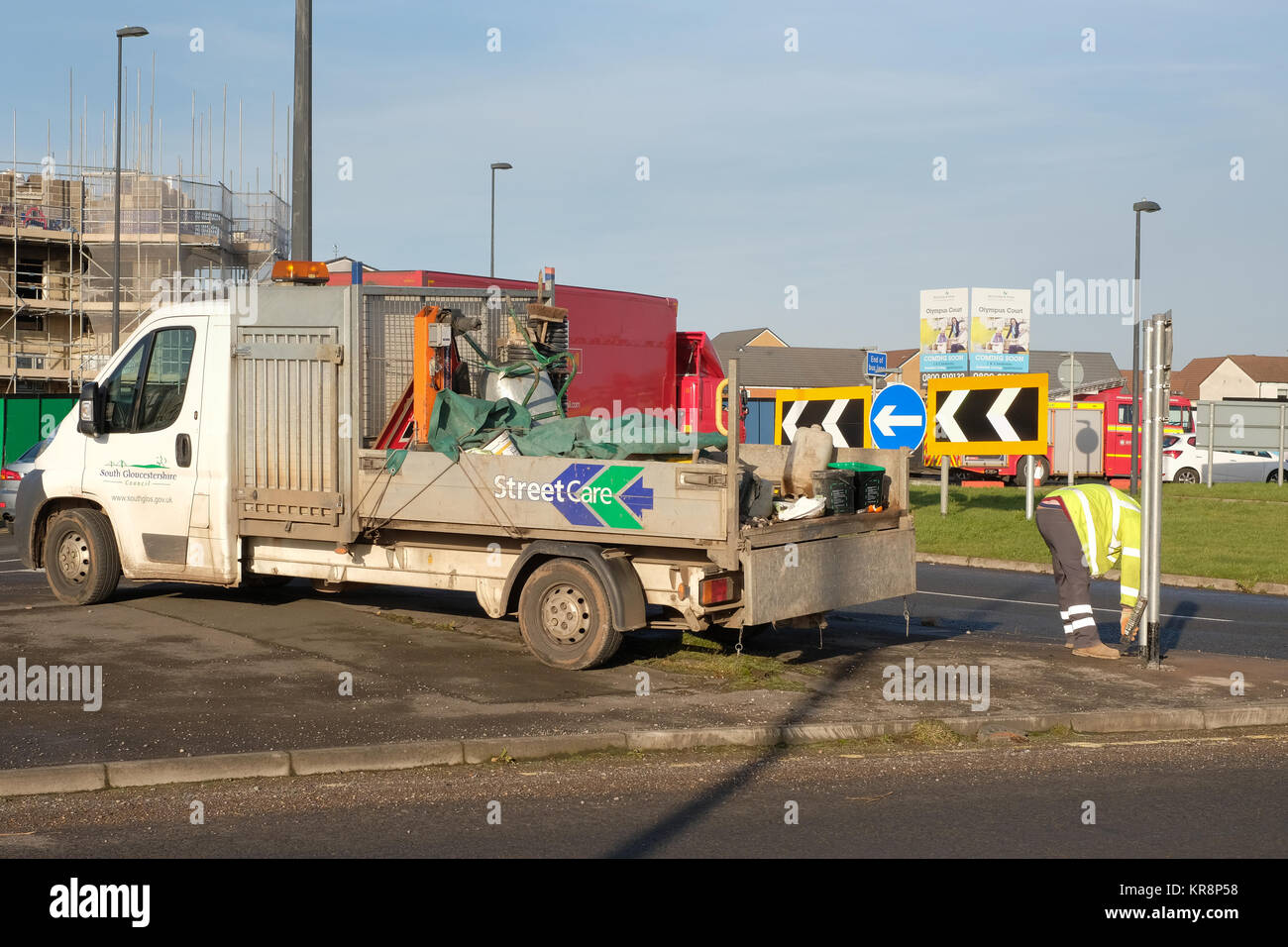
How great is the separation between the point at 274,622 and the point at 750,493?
4.50 metres

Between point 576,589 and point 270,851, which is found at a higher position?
point 576,589

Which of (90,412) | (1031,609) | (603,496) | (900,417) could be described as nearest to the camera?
(603,496)

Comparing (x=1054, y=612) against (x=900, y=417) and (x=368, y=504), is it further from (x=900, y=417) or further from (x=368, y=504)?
(x=368, y=504)

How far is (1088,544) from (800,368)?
254 ft

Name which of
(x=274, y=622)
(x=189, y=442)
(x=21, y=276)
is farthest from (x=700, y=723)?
(x=21, y=276)

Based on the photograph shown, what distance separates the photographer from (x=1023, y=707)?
821 cm

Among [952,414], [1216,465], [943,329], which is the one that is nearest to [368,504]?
[952,414]

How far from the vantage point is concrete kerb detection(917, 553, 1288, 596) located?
15469 millimetres

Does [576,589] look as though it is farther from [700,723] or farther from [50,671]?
[50,671]

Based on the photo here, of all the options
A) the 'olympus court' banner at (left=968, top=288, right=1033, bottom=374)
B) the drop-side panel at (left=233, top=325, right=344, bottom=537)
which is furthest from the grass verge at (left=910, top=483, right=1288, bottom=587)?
the 'olympus court' banner at (left=968, top=288, right=1033, bottom=374)

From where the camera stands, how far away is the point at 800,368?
8656cm

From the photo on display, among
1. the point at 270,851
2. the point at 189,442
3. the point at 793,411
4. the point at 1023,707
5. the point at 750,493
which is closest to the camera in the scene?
the point at 270,851

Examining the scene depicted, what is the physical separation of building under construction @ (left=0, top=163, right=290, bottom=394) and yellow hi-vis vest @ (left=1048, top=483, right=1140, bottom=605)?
1587 inches

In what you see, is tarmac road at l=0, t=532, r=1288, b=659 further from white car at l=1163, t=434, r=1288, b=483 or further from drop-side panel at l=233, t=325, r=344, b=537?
white car at l=1163, t=434, r=1288, b=483
